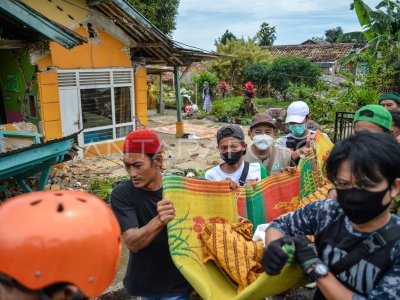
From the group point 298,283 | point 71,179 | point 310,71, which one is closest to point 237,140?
point 298,283

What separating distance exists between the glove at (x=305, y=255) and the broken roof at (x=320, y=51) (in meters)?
28.2

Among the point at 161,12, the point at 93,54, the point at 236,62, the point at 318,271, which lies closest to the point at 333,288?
the point at 318,271

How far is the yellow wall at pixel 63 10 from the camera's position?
8.04 m

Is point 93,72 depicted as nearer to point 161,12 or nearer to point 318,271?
point 318,271

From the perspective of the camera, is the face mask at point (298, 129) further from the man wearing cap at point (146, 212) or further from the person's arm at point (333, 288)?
the person's arm at point (333, 288)

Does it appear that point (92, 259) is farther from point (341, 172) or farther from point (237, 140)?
point (237, 140)

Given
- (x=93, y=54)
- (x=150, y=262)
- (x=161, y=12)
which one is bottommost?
(x=150, y=262)

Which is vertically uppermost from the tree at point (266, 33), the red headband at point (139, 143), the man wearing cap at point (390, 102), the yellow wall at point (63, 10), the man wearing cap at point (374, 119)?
the tree at point (266, 33)

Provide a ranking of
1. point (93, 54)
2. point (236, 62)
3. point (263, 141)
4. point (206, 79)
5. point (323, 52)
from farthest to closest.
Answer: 1. point (323, 52)
2. point (236, 62)
3. point (206, 79)
4. point (93, 54)
5. point (263, 141)

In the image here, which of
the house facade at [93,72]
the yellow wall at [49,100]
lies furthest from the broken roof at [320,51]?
the yellow wall at [49,100]

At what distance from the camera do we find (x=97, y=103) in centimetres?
943

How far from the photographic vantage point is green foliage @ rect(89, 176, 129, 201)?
6.60 metres

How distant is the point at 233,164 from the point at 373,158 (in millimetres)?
1601

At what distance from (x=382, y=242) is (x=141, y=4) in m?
16.4
